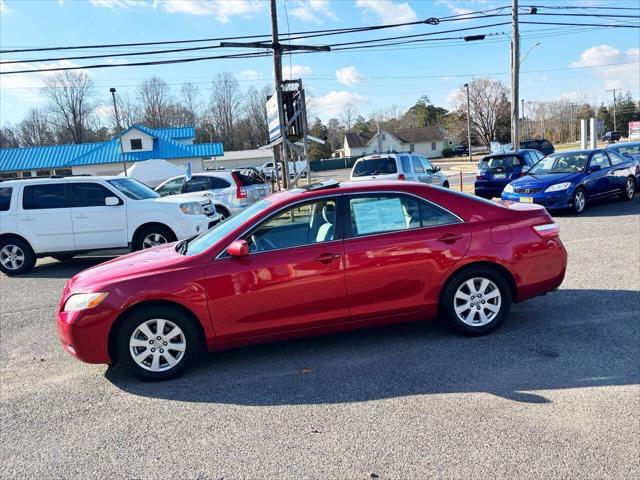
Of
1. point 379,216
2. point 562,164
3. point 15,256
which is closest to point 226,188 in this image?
point 15,256

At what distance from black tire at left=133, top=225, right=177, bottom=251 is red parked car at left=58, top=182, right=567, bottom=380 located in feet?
16.7

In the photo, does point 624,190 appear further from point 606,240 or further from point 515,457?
point 515,457

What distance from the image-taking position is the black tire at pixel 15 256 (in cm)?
998

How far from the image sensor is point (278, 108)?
555 inches

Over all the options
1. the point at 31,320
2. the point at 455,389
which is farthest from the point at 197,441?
the point at 31,320

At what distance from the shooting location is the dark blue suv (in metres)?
15.5

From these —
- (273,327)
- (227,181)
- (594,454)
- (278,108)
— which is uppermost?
(278,108)

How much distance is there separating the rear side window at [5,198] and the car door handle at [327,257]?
8173 millimetres

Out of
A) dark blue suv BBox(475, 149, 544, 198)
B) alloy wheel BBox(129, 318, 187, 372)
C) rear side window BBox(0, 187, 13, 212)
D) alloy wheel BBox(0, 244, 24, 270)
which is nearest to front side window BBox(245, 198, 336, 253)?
alloy wheel BBox(129, 318, 187, 372)

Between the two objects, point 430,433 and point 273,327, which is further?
point 273,327

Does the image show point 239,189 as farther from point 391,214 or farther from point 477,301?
point 477,301

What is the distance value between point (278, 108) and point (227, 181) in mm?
2469

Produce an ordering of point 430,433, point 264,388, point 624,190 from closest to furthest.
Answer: point 430,433
point 264,388
point 624,190

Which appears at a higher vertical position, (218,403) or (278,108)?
(278,108)
